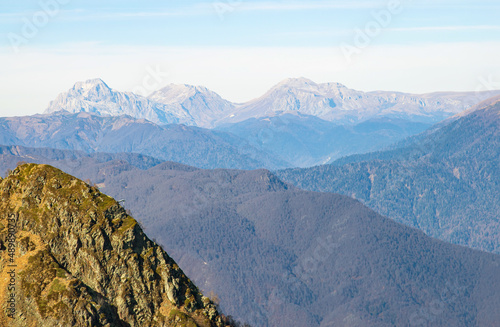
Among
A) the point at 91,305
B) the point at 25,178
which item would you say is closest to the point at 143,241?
the point at 91,305

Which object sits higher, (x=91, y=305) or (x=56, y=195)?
(x=56, y=195)

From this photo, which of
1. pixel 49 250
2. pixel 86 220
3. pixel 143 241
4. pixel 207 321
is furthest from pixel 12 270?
pixel 207 321

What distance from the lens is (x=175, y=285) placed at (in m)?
89.4

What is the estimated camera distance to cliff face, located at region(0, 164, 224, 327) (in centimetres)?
8306

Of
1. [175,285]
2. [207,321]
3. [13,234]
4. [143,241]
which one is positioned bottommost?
[207,321]

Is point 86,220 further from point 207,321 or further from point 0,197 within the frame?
point 207,321

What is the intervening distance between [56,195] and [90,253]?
30.3ft

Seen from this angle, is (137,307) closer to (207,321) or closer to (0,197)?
(207,321)

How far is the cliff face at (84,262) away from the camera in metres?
83.1

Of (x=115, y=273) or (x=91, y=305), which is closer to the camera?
(x=91, y=305)

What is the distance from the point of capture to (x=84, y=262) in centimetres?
8744

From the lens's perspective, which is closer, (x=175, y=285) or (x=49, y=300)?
(x=49, y=300)

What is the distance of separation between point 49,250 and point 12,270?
529 centimetres

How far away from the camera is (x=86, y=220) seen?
88750mm
